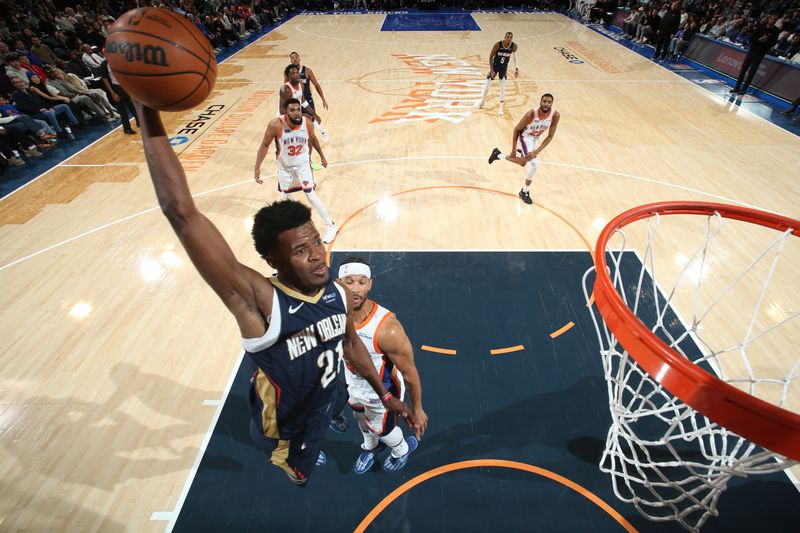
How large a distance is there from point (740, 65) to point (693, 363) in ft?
46.0

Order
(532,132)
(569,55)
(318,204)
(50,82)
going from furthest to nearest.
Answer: (569,55) < (50,82) < (532,132) < (318,204)

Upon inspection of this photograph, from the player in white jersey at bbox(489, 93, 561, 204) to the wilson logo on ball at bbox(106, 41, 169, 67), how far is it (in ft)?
17.0

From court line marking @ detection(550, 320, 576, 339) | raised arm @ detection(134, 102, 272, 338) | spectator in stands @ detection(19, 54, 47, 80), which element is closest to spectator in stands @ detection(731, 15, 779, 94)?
court line marking @ detection(550, 320, 576, 339)

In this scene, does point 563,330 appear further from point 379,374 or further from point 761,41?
point 761,41

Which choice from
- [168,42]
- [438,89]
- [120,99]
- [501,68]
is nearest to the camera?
[168,42]

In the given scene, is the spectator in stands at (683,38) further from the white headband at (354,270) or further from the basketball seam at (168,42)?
the basketball seam at (168,42)

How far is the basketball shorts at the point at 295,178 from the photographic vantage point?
561cm

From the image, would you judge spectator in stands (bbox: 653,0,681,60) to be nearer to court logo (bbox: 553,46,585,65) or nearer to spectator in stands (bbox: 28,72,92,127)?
court logo (bbox: 553,46,585,65)

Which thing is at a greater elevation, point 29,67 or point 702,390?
point 702,390

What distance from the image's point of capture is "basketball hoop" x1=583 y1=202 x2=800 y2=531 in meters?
1.84

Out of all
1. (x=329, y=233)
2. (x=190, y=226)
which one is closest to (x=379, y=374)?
(x=190, y=226)

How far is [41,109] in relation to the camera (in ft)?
28.5

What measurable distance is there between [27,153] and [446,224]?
825 cm

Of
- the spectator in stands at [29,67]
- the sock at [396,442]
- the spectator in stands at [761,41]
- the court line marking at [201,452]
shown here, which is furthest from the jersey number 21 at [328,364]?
the spectator in stands at [761,41]
